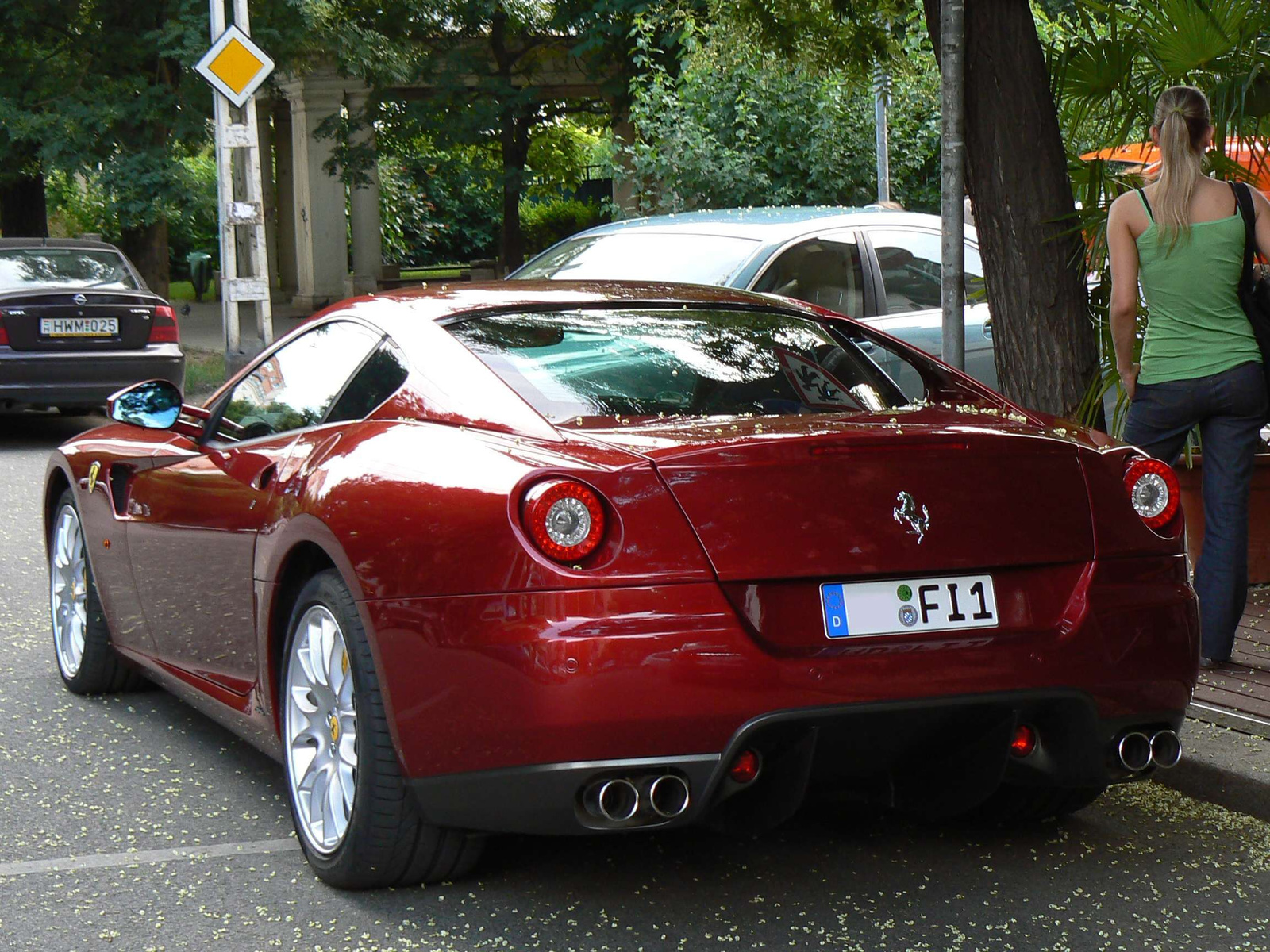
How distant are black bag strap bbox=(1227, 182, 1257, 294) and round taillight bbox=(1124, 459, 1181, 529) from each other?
5.99ft

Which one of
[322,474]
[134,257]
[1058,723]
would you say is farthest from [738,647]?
[134,257]

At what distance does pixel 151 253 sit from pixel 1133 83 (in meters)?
18.5

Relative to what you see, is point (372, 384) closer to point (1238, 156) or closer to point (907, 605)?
point (907, 605)

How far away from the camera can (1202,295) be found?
219 inches

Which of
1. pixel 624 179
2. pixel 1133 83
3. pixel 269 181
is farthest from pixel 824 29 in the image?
pixel 269 181

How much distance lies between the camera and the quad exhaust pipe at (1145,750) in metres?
3.79

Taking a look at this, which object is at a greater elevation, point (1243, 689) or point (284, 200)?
point (284, 200)

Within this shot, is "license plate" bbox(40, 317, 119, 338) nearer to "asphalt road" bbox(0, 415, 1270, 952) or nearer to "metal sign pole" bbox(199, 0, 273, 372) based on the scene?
"metal sign pole" bbox(199, 0, 273, 372)

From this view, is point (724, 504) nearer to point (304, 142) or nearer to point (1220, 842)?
point (1220, 842)

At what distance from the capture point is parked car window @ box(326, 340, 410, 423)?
13.8ft

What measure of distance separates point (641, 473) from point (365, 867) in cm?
107

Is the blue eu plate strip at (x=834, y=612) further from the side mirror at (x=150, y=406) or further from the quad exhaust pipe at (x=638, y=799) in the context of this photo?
the side mirror at (x=150, y=406)

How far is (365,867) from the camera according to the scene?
3801mm

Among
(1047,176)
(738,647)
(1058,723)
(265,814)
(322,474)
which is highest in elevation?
(1047,176)
